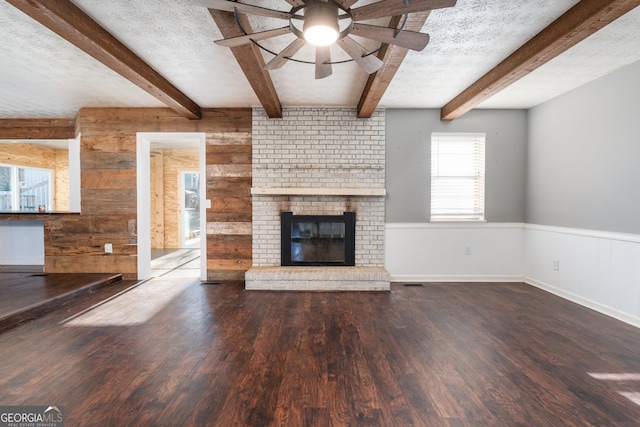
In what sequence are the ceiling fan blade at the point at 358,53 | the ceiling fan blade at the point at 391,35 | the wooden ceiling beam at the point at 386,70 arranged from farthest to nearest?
the wooden ceiling beam at the point at 386,70 < the ceiling fan blade at the point at 358,53 < the ceiling fan blade at the point at 391,35

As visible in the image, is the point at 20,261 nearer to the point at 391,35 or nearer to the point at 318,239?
the point at 318,239

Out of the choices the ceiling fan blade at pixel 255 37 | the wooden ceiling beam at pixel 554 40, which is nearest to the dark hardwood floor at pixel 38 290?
the ceiling fan blade at pixel 255 37

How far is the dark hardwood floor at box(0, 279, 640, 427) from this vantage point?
5.48ft

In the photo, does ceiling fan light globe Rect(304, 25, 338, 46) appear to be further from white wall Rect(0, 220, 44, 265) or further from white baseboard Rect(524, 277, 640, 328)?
white wall Rect(0, 220, 44, 265)

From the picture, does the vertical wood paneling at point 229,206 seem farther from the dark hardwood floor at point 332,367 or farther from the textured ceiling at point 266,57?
the dark hardwood floor at point 332,367

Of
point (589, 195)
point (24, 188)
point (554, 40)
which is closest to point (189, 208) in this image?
point (24, 188)

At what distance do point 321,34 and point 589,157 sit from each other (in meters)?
3.46

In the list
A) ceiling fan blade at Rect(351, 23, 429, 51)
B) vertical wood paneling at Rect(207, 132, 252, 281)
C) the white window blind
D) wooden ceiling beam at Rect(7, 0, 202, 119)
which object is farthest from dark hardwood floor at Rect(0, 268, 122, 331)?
the white window blind

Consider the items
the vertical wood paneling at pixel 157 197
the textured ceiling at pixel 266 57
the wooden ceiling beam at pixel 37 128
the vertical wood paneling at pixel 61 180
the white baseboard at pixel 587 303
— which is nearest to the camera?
the textured ceiling at pixel 266 57

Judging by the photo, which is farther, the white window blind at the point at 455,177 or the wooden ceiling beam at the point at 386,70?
the white window blind at the point at 455,177

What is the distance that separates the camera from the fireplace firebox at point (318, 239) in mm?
4336

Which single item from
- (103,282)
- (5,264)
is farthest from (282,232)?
(5,264)

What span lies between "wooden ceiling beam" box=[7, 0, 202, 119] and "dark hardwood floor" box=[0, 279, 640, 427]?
7.77 feet

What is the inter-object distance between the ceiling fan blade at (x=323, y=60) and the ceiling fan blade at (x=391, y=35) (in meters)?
0.31
